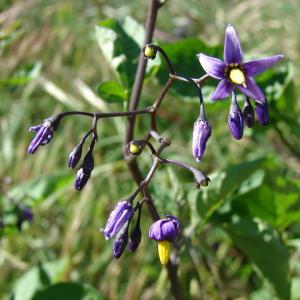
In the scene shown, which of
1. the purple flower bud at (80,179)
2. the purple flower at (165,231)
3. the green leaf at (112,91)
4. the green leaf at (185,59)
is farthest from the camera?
the green leaf at (185,59)

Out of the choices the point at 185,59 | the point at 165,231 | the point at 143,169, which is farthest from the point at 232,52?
the point at 143,169

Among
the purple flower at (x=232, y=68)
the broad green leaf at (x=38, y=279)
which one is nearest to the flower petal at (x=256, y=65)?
the purple flower at (x=232, y=68)

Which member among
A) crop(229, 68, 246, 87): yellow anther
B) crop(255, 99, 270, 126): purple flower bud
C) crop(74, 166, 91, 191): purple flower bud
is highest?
crop(229, 68, 246, 87): yellow anther

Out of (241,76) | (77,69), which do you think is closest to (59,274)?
(241,76)

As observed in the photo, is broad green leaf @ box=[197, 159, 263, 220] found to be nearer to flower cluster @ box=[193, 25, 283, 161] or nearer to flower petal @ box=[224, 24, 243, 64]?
flower cluster @ box=[193, 25, 283, 161]

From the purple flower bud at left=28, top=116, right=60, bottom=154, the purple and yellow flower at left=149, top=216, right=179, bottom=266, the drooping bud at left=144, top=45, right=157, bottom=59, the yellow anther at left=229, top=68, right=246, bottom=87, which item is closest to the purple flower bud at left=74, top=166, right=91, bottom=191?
the purple flower bud at left=28, top=116, right=60, bottom=154

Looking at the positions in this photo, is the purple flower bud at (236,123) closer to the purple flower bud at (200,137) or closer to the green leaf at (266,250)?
the purple flower bud at (200,137)

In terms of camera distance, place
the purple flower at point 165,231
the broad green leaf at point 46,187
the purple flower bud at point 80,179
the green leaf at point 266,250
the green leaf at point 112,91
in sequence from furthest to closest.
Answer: the broad green leaf at point 46,187 → the green leaf at point 266,250 → the green leaf at point 112,91 → the purple flower bud at point 80,179 → the purple flower at point 165,231
